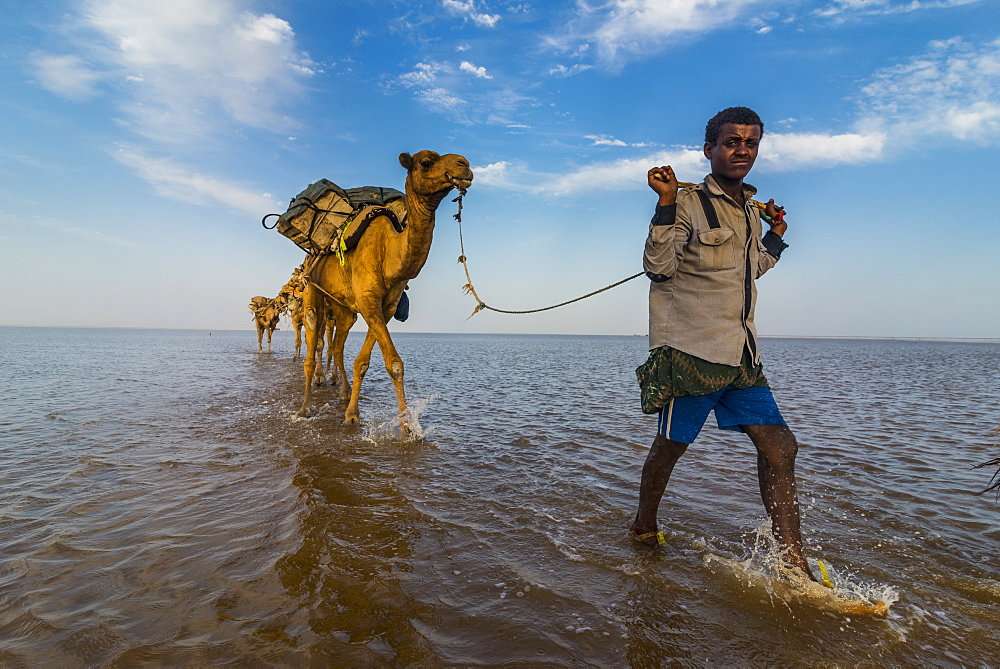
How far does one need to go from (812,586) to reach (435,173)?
Answer: 4.69 metres

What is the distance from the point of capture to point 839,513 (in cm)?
405

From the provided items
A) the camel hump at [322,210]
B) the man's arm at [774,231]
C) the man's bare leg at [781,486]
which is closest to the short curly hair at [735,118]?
the man's arm at [774,231]

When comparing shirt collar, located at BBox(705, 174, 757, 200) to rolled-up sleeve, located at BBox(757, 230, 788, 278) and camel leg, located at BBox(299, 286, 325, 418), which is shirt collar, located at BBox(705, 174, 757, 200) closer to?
rolled-up sleeve, located at BBox(757, 230, 788, 278)

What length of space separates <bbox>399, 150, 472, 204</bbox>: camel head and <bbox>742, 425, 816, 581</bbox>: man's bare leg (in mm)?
3607

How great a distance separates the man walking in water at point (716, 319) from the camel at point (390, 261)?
2.72 metres

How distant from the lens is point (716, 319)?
2910 millimetres

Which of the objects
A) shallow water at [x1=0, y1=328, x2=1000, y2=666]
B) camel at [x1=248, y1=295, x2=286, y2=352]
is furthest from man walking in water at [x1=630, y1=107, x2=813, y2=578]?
camel at [x1=248, y1=295, x2=286, y2=352]

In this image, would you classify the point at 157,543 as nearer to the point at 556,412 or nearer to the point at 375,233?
the point at 375,233

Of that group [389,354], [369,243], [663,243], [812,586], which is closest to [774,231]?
[663,243]

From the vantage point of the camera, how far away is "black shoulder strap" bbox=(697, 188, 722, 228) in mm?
2910

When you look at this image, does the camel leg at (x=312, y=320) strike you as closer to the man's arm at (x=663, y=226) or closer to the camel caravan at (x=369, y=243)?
the camel caravan at (x=369, y=243)

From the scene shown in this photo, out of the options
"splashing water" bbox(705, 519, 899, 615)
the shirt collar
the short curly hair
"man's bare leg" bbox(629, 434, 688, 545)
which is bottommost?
"splashing water" bbox(705, 519, 899, 615)

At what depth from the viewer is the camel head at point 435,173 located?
201 inches

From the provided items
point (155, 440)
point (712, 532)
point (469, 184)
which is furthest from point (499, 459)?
point (155, 440)
